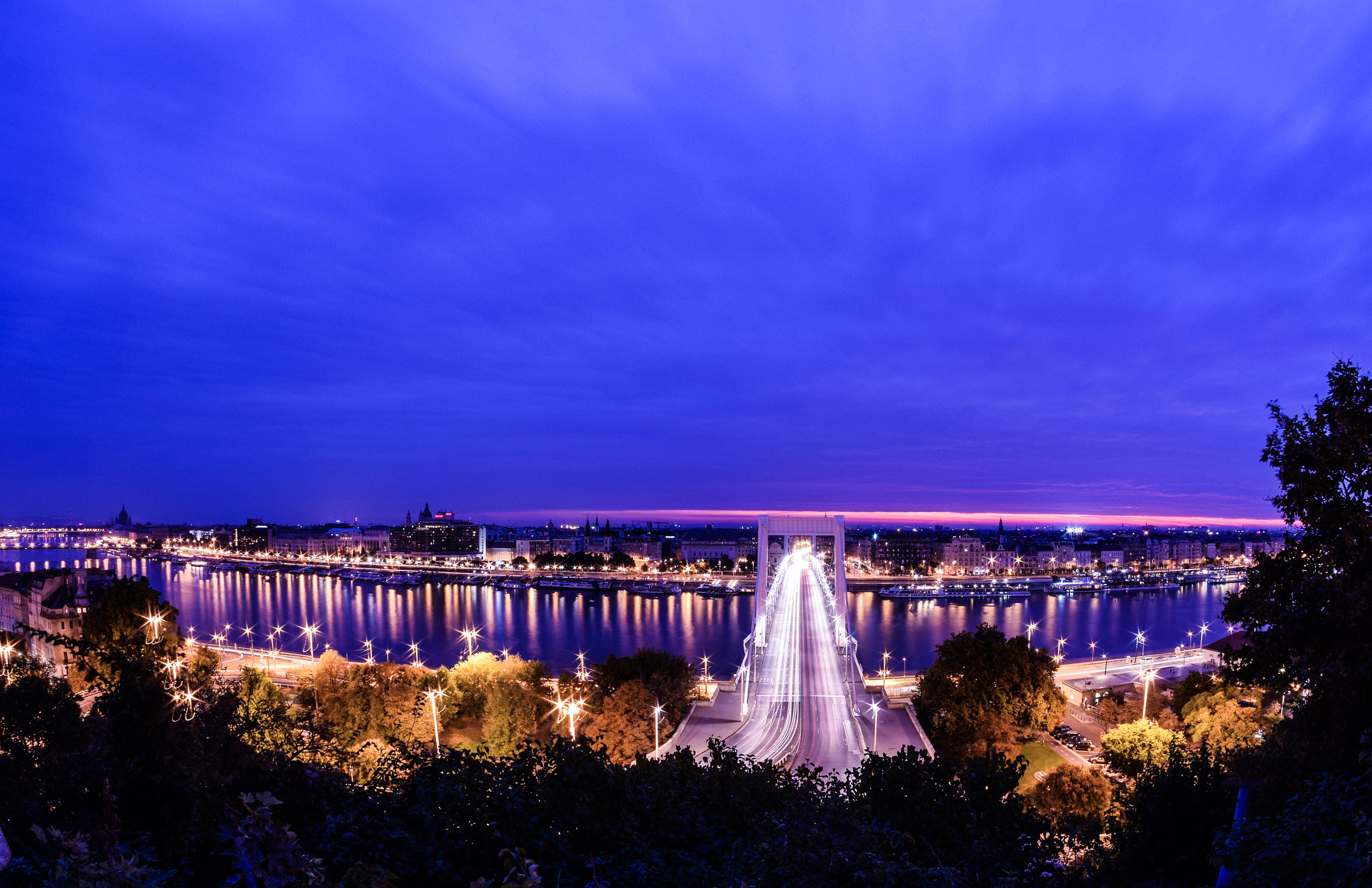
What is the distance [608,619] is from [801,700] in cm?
1917

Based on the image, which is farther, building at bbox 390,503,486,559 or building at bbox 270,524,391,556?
building at bbox 390,503,486,559

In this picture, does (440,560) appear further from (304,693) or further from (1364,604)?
(1364,604)

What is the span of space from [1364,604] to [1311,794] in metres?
1.14

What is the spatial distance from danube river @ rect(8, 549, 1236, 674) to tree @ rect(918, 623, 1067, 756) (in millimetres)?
10303

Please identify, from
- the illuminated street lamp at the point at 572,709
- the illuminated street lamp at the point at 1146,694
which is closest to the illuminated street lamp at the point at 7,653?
the illuminated street lamp at the point at 572,709

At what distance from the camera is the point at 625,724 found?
406 inches

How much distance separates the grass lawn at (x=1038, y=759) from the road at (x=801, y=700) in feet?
8.45

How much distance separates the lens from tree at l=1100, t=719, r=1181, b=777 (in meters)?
9.12

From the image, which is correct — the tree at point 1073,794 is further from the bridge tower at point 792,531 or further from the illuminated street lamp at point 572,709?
the bridge tower at point 792,531

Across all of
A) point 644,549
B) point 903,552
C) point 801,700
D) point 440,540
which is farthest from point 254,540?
point 801,700

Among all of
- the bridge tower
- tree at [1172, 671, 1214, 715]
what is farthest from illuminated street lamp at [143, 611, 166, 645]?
tree at [1172, 671, 1214, 715]

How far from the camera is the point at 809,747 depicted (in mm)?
10391

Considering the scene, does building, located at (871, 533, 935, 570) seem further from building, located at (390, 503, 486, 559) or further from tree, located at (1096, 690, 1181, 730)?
tree, located at (1096, 690, 1181, 730)

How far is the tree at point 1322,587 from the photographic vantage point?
10.7 ft
